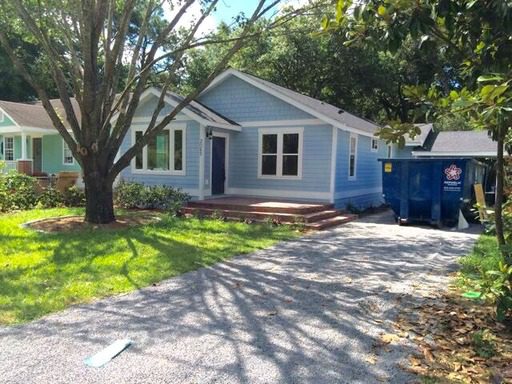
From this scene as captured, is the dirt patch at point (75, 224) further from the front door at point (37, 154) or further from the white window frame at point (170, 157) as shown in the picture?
the front door at point (37, 154)

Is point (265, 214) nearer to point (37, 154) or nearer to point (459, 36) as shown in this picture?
point (459, 36)

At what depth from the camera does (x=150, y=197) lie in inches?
523

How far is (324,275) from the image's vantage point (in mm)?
6203

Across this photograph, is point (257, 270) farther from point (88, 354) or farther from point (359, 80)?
point (359, 80)

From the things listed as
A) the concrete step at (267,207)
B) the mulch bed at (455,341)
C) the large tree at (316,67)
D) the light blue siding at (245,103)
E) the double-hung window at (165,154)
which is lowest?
the mulch bed at (455,341)

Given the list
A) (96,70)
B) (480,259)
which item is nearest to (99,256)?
(96,70)

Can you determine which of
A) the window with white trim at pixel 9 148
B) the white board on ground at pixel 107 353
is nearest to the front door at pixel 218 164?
the white board on ground at pixel 107 353

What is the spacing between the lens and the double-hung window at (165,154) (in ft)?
47.7

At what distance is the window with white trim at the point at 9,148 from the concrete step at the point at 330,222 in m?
18.9

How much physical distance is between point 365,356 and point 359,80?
25.1 meters

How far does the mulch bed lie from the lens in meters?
3.28

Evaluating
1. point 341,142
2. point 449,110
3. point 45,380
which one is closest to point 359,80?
point 341,142

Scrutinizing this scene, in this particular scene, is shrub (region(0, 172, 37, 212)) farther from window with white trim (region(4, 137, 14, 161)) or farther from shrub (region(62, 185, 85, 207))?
window with white trim (region(4, 137, 14, 161))

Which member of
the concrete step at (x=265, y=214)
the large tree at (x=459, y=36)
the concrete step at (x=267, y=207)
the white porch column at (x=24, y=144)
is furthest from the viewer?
the white porch column at (x=24, y=144)
